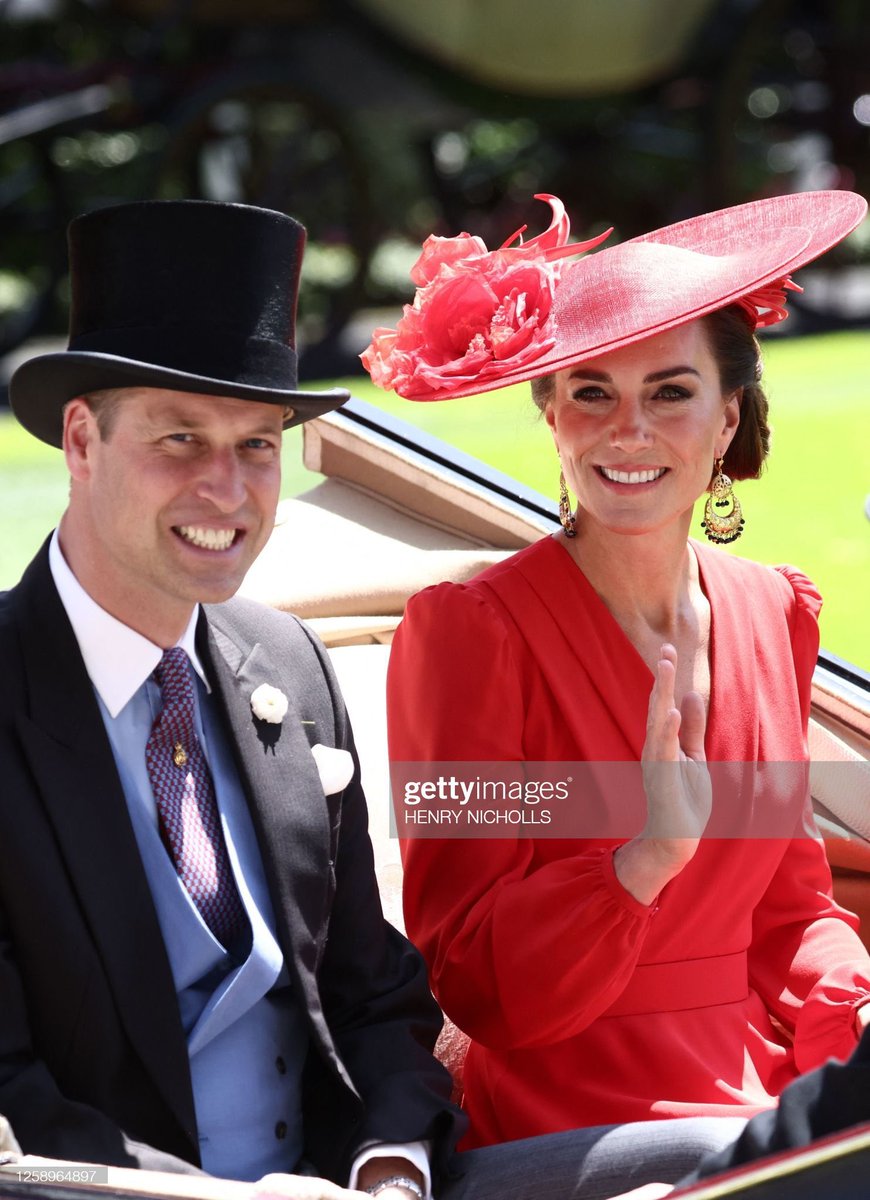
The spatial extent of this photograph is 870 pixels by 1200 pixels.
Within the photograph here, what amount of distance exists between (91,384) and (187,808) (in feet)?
1.41

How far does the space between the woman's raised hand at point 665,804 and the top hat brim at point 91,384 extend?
1.52ft

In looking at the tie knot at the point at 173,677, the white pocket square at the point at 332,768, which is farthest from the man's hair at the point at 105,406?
the white pocket square at the point at 332,768

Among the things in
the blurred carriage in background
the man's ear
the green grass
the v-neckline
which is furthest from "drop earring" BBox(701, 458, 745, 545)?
the blurred carriage in background

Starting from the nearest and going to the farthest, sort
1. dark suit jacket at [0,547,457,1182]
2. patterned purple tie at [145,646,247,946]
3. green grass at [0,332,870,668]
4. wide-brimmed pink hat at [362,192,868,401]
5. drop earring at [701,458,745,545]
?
1. dark suit jacket at [0,547,457,1182]
2. patterned purple tie at [145,646,247,946]
3. wide-brimmed pink hat at [362,192,868,401]
4. drop earring at [701,458,745,545]
5. green grass at [0,332,870,668]

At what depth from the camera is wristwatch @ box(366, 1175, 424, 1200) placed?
174cm

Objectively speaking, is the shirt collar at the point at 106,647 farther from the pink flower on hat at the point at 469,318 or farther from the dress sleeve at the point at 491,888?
the pink flower on hat at the point at 469,318

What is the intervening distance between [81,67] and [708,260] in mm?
6982

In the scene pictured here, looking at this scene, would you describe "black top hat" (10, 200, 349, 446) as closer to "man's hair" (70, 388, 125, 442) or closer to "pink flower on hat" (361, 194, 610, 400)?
"man's hair" (70, 388, 125, 442)

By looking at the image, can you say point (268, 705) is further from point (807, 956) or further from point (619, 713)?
point (807, 956)

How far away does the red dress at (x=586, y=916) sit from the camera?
1.86 meters

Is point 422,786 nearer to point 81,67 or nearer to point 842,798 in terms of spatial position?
point 842,798

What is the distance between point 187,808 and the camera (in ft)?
5.67

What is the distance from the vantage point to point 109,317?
1710 millimetres

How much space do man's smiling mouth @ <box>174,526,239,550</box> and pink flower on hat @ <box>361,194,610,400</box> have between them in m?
0.39
